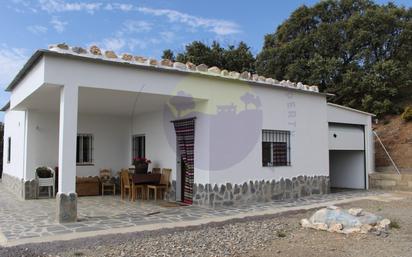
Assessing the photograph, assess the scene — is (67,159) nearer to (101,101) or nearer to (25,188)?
(101,101)

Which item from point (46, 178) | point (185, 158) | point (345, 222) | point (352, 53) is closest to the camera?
point (345, 222)

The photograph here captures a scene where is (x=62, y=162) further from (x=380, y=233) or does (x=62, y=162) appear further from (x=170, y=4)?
(x=170, y=4)

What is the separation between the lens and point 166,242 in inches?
247

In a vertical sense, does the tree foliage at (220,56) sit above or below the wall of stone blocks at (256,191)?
above

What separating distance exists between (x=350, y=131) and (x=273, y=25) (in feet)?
46.5

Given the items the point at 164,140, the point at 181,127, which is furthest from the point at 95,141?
the point at 181,127

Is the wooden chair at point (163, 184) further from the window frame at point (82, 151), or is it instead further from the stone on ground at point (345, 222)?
the stone on ground at point (345, 222)

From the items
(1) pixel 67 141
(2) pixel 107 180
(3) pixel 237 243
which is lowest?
(3) pixel 237 243

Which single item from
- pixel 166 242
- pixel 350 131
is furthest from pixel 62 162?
pixel 350 131

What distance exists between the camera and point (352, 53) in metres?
21.7

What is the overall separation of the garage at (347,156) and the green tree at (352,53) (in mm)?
5658

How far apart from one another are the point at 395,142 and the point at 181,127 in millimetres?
11634

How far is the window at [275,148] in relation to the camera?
453 inches

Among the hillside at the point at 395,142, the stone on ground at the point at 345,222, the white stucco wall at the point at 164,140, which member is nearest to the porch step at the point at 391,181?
the hillside at the point at 395,142
